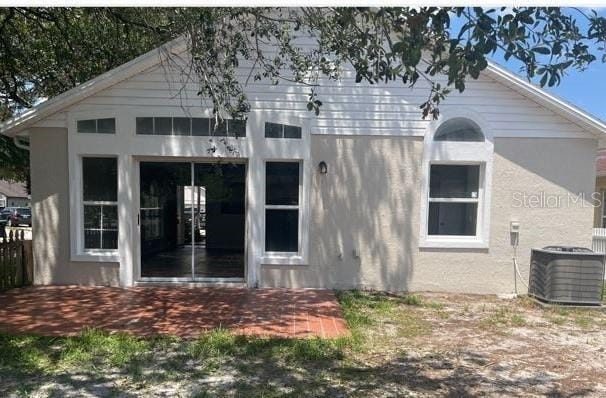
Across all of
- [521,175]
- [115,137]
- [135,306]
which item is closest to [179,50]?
[115,137]

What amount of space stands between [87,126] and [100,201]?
1458 mm

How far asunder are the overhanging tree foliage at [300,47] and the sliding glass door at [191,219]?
2101 mm

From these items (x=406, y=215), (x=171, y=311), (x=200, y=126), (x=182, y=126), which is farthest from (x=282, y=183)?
(x=171, y=311)

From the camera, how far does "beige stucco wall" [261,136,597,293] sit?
8312 mm

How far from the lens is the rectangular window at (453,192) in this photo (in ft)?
27.9

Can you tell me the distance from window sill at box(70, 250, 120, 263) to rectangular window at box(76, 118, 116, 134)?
2.35 m

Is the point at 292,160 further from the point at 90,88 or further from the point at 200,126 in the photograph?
the point at 90,88

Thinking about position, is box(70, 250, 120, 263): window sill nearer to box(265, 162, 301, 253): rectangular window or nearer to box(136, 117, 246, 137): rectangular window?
box(136, 117, 246, 137): rectangular window

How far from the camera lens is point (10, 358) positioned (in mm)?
4824

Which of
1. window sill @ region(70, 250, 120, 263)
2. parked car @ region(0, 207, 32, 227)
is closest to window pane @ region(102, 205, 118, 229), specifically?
window sill @ region(70, 250, 120, 263)

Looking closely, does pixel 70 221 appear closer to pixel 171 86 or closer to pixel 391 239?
pixel 171 86

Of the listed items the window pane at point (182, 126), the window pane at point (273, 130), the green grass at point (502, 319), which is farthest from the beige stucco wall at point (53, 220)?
the green grass at point (502, 319)

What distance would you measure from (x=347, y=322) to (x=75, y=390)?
11.9 ft

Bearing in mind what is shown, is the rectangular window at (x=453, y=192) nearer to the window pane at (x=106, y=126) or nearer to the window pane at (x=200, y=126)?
the window pane at (x=200, y=126)
